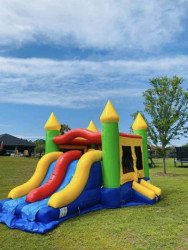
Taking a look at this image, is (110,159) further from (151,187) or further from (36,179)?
(36,179)

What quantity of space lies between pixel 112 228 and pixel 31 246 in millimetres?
1762

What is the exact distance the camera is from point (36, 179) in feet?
31.3

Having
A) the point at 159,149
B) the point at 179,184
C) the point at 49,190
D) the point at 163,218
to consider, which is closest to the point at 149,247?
the point at 163,218

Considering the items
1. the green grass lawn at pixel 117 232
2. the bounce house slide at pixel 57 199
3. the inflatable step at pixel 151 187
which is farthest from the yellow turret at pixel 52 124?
the green grass lawn at pixel 117 232

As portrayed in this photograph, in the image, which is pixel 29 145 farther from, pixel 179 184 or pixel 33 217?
pixel 33 217

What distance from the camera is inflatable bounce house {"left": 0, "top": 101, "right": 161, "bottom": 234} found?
7.30 meters

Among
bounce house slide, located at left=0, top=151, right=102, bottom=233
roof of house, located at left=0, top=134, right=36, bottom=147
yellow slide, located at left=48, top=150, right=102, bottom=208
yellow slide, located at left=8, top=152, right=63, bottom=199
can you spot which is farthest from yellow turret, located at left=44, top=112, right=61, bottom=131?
roof of house, located at left=0, top=134, right=36, bottom=147

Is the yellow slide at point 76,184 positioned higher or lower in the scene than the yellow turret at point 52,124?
lower

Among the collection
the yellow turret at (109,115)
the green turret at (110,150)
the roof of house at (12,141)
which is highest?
the roof of house at (12,141)

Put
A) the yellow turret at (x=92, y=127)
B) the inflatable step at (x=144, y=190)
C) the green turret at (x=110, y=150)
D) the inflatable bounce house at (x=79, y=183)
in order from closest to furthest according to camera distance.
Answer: the inflatable bounce house at (x=79, y=183) → the green turret at (x=110, y=150) → the inflatable step at (x=144, y=190) → the yellow turret at (x=92, y=127)

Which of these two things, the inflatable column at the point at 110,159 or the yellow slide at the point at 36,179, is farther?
the yellow slide at the point at 36,179

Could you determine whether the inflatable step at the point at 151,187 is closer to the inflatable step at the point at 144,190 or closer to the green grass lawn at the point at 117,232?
the inflatable step at the point at 144,190

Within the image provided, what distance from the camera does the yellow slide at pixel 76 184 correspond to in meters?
7.37

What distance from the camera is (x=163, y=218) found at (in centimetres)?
756
